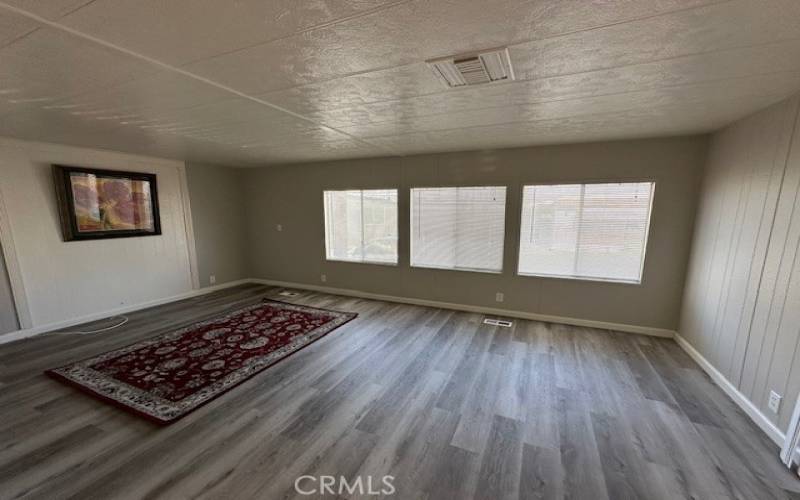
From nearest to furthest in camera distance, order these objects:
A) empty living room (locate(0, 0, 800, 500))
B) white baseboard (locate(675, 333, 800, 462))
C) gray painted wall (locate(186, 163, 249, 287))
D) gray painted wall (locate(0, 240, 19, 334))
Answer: empty living room (locate(0, 0, 800, 500)) → white baseboard (locate(675, 333, 800, 462)) → gray painted wall (locate(0, 240, 19, 334)) → gray painted wall (locate(186, 163, 249, 287))

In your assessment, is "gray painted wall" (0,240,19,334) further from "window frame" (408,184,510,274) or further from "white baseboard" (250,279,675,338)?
"window frame" (408,184,510,274)

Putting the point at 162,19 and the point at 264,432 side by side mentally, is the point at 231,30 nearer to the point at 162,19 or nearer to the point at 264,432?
the point at 162,19

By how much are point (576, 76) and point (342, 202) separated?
411 centimetres

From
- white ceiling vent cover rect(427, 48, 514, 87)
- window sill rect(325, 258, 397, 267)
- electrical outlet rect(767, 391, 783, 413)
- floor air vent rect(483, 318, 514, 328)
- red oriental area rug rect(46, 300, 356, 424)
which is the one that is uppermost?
white ceiling vent cover rect(427, 48, 514, 87)

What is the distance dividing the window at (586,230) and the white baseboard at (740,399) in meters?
0.96

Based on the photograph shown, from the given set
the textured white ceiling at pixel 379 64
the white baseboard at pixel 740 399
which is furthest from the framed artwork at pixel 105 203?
the white baseboard at pixel 740 399

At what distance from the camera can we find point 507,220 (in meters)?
4.23

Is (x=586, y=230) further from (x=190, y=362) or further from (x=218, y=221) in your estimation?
(x=218, y=221)

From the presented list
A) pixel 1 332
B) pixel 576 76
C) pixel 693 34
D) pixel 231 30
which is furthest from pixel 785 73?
pixel 1 332

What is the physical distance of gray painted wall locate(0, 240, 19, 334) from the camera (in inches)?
134

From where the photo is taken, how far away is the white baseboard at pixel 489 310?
3.70m

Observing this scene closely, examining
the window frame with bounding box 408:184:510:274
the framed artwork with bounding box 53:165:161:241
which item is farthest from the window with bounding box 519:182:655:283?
the framed artwork with bounding box 53:165:161:241

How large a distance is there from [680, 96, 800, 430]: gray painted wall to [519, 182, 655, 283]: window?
0.59 m

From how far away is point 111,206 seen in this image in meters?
4.18
